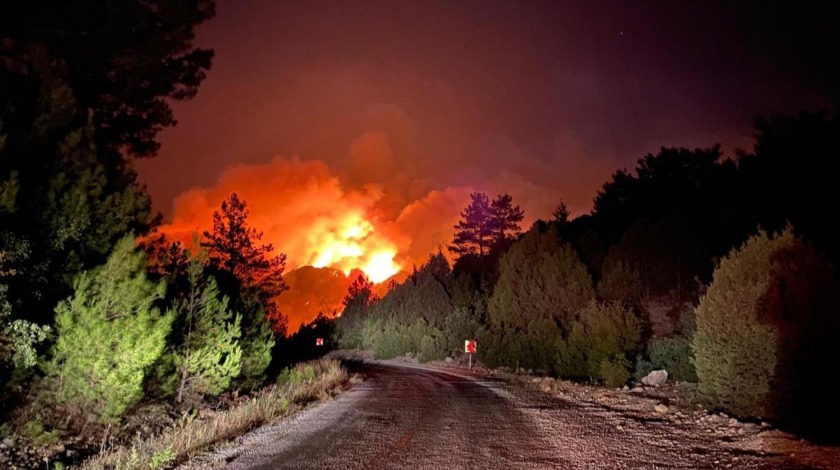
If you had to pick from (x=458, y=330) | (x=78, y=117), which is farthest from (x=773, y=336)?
(x=458, y=330)

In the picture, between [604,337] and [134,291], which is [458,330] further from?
[134,291]

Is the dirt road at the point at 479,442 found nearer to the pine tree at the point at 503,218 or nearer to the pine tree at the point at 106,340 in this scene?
the pine tree at the point at 106,340

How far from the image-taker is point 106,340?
9891mm

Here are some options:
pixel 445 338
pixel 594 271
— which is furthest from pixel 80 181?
pixel 445 338

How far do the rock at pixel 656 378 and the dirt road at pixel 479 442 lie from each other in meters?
5.81

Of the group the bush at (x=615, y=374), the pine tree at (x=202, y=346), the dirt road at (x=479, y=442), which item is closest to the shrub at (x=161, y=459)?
the dirt road at (x=479, y=442)

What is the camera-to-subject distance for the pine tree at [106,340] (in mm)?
9695

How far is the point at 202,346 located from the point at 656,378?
51.9 ft

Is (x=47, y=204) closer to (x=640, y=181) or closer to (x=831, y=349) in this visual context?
(x=831, y=349)

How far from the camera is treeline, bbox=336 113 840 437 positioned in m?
10.3

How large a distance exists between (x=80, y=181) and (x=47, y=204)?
78cm

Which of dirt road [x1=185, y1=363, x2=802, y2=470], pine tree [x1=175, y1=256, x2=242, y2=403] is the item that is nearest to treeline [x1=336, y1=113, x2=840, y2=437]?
dirt road [x1=185, y1=363, x2=802, y2=470]

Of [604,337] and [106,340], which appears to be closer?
[106,340]

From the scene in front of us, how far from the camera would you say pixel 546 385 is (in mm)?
19844
